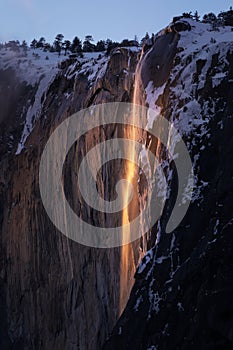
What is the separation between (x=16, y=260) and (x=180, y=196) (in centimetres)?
2432

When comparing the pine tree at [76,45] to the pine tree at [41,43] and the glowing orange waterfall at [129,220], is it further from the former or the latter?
the glowing orange waterfall at [129,220]

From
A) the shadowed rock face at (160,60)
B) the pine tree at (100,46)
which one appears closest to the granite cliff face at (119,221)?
the shadowed rock face at (160,60)

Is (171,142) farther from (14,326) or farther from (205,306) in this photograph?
(14,326)

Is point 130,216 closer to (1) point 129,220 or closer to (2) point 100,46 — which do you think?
(1) point 129,220

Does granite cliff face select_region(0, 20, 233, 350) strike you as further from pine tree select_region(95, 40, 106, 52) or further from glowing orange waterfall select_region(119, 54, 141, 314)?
pine tree select_region(95, 40, 106, 52)

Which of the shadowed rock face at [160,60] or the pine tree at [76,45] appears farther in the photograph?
the pine tree at [76,45]

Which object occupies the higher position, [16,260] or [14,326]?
[16,260]

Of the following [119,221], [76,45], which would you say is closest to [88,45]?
[76,45]

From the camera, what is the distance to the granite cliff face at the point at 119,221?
14.2 meters

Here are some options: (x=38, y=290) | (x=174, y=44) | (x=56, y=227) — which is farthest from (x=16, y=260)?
(x=174, y=44)

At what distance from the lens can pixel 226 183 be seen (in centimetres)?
1495

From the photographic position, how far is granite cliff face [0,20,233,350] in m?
14.2

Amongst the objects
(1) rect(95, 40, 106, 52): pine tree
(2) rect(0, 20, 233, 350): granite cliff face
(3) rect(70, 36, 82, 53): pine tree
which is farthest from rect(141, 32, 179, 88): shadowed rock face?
(3) rect(70, 36, 82, 53): pine tree

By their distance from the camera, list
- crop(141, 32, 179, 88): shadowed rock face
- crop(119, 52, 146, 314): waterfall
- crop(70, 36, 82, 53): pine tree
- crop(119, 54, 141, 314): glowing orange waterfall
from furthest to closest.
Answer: crop(70, 36, 82, 53): pine tree < crop(119, 54, 141, 314): glowing orange waterfall < crop(119, 52, 146, 314): waterfall < crop(141, 32, 179, 88): shadowed rock face
